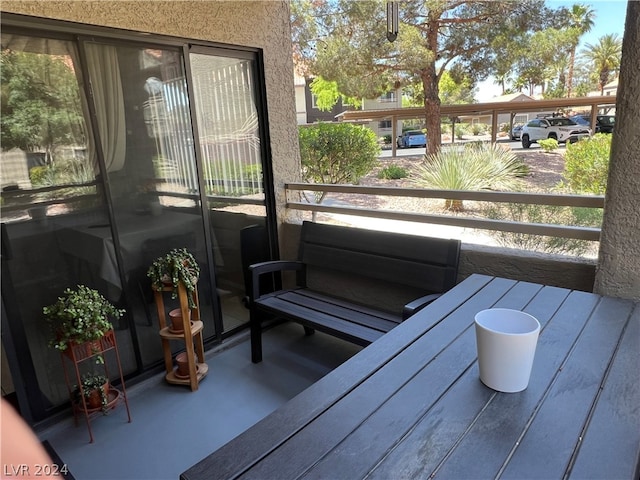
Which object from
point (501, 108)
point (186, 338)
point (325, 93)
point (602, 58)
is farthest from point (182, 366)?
point (602, 58)

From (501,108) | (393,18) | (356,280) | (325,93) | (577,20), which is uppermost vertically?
(577,20)

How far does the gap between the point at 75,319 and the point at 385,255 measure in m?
1.69

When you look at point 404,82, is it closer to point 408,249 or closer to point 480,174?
point 480,174

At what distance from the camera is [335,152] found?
6.26 m

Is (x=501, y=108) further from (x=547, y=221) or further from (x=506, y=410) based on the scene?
(x=506, y=410)

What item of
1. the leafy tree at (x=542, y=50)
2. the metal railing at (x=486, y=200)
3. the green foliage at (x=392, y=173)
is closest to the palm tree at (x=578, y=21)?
the leafy tree at (x=542, y=50)

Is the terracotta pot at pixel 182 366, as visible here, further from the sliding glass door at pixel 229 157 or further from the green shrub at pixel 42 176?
the green shrub at pixel 42 176

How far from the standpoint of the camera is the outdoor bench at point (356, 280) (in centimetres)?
220

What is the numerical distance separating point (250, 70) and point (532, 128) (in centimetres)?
1121

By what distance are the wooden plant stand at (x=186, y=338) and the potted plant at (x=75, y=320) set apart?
370mm

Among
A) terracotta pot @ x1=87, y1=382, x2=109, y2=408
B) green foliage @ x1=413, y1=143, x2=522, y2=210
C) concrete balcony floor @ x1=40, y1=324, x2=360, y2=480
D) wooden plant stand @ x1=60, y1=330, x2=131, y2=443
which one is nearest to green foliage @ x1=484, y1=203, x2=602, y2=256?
green foliage @ x1=413, y1=143, x2=522, y2=210

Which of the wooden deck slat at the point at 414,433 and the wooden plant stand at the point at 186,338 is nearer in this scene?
the wooden deck slat at the point at 414,433

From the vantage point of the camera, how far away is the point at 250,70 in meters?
2.88

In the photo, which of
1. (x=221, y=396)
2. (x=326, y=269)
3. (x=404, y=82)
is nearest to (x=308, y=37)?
(x=404, y=82)
